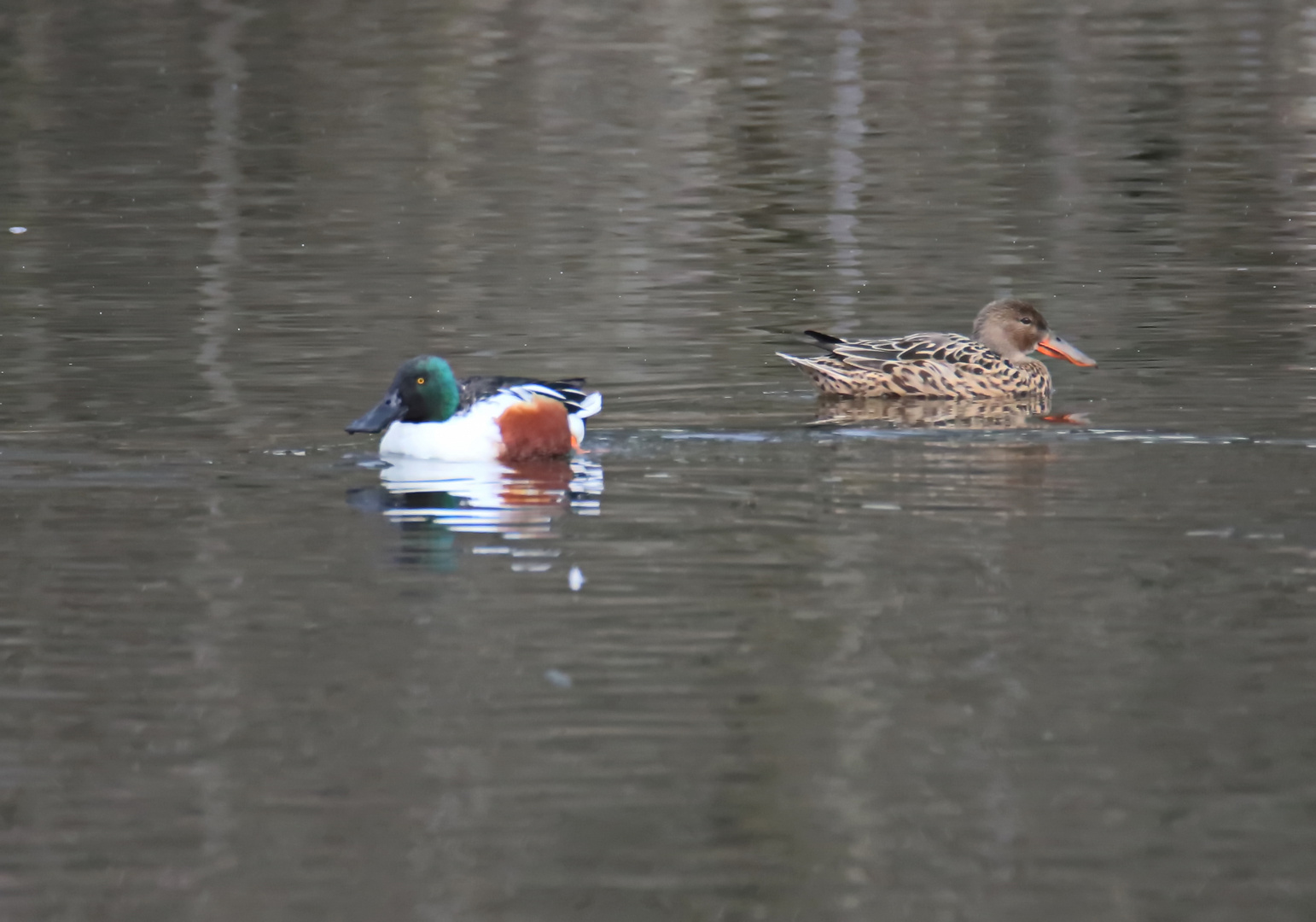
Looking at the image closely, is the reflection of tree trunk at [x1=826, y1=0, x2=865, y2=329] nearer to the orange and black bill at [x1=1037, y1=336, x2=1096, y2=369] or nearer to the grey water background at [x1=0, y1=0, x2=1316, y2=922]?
the grey water background at [x1=0, y1=0, x2=1316, y2=922]

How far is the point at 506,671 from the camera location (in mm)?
8148

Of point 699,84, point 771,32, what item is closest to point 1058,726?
point 699,84

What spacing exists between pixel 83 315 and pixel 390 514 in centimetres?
750

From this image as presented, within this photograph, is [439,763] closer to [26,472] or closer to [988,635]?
[988,635]

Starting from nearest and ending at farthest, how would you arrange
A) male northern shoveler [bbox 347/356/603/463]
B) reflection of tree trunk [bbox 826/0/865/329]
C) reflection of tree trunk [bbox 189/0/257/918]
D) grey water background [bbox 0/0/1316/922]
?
grey water background [bbox 0/0/1316/922]
reflection of tree trunk [bbox 189/0/257/918]
male northern shoveler [bbox 347/356/603/463]
reflection of tree trunk [bbox 826/0/865/329]

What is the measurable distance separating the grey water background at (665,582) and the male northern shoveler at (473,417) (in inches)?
11.9

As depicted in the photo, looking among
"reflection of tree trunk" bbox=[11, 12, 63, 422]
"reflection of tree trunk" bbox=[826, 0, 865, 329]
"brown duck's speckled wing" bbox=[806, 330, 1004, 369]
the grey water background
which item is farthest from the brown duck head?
"reflection of tree trunk" bbox=[11, 12, 63, 422]

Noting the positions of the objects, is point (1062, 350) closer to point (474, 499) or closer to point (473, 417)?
point (473, 417)

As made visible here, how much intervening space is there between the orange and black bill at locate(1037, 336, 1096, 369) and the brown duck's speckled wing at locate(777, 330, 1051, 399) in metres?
0.64

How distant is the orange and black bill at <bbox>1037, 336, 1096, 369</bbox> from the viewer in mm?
15062

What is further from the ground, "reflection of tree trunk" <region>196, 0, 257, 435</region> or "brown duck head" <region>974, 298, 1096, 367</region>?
"brown duck head" <region>974, 298, 1096, 367</region>

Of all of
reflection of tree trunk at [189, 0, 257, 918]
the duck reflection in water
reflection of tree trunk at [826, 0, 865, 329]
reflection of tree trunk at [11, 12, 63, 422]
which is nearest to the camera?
reflection of tree trunk at [189, 0, 257, 918]

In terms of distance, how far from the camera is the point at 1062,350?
15148 mm

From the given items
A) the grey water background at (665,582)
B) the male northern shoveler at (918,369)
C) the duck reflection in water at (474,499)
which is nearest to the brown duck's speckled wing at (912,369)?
the male northern shoveler at (918,369)
